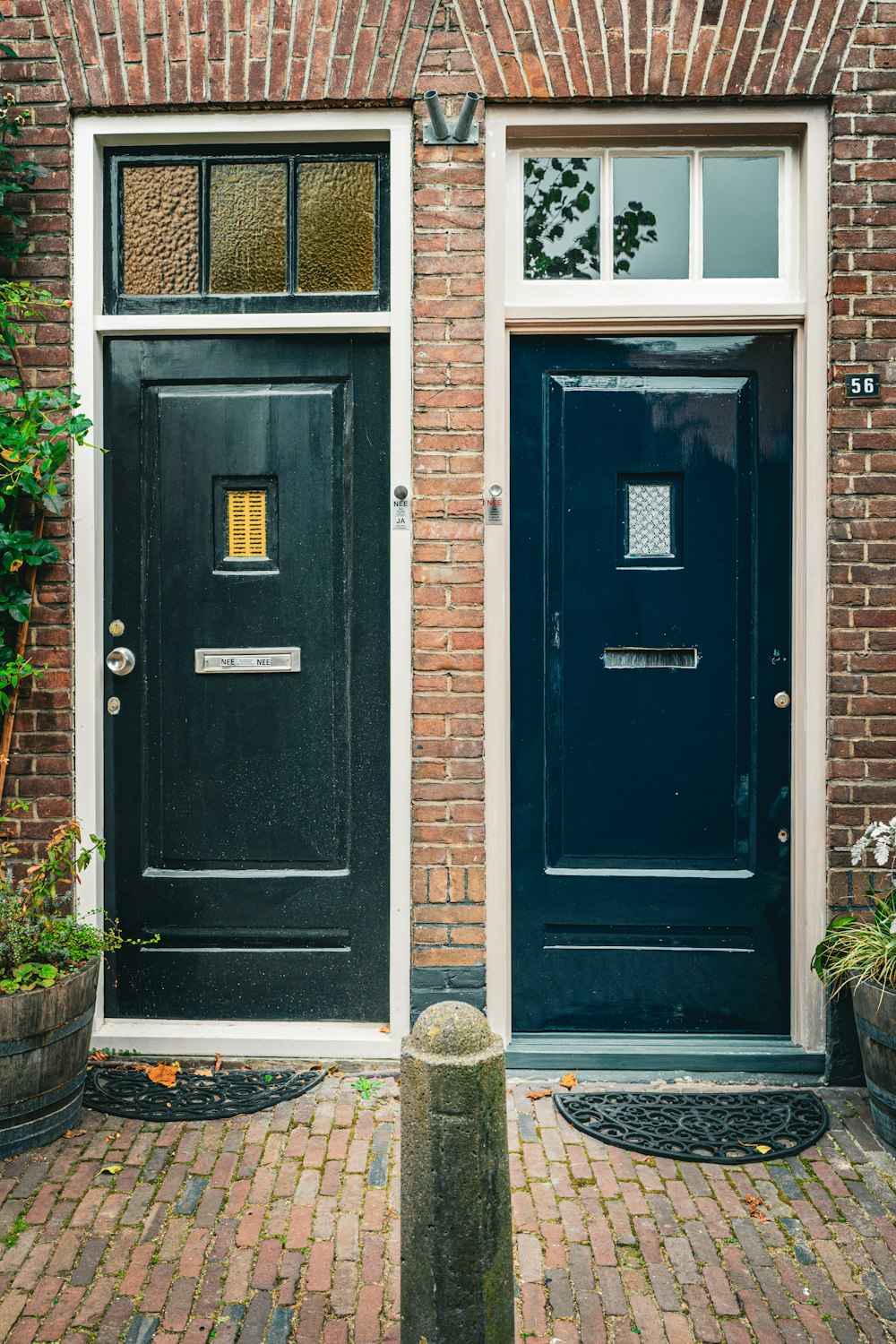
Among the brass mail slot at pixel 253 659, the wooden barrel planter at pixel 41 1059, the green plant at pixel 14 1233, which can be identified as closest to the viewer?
the green plant at pixel 14 1233

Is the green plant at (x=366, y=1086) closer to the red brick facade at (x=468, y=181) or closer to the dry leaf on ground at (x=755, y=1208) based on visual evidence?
the red brick facade at (x=468, y=181)

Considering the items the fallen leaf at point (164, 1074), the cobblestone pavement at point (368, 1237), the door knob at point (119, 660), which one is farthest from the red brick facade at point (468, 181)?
the door knob at point (119, 660)

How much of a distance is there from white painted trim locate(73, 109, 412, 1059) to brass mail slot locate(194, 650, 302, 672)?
40cm

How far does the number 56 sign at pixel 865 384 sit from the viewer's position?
149 inches

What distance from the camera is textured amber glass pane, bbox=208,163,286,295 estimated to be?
13.1 feet

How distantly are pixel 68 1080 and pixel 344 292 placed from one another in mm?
2928

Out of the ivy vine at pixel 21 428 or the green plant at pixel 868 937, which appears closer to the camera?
the green plant at pixel 868 937

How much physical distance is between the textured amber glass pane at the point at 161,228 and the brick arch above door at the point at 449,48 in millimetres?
263

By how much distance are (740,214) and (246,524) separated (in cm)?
221

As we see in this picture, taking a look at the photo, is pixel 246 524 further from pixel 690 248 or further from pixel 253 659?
pixel 690 248

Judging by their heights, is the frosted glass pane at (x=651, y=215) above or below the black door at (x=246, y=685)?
above

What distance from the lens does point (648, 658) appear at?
13.2ft

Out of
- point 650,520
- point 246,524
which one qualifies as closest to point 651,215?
point 650,520

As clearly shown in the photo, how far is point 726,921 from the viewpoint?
4023mm
